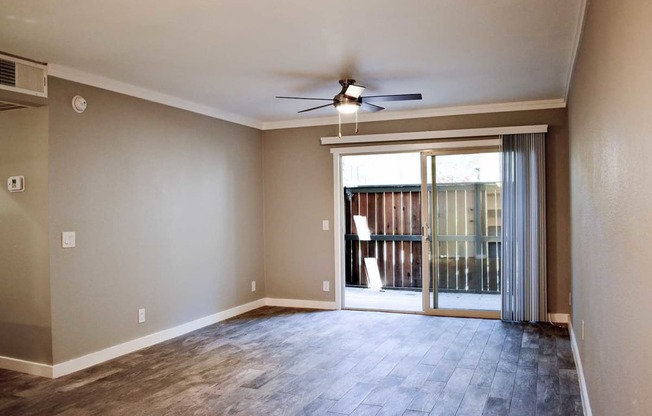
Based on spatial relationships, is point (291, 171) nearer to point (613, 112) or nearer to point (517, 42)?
point (517, 42)

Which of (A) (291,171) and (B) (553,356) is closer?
(B) (553,356)

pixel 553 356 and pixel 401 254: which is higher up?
pixel 401 254

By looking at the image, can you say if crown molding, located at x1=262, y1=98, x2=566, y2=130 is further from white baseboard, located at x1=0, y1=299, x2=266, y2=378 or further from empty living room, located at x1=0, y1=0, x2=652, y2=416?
white baseboard, located at x1=0, y1=299, x2=266, y2=378

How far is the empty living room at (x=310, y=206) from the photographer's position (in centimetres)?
270

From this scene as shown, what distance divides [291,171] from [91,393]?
364 cm

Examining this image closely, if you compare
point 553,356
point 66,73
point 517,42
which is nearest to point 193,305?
point 66,73

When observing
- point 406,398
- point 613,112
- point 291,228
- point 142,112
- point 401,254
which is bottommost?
point 406,398

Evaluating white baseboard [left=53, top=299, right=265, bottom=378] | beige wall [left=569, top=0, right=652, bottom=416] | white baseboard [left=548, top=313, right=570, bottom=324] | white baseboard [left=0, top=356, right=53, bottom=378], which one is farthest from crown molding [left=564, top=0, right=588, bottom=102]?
white baseboard [left=0, top=356, right=53, bottom=378]

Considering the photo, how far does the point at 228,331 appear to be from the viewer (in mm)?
5121

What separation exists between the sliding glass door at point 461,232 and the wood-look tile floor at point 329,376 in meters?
0.59

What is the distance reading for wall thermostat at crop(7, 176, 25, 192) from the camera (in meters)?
3.87

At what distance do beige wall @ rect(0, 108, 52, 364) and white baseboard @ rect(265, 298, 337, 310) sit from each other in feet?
10.1

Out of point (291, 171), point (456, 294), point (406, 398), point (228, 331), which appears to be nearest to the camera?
point (406, 398)

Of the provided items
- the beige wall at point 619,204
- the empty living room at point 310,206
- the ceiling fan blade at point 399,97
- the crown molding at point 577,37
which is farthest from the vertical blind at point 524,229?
the beige wall at point 619,204
